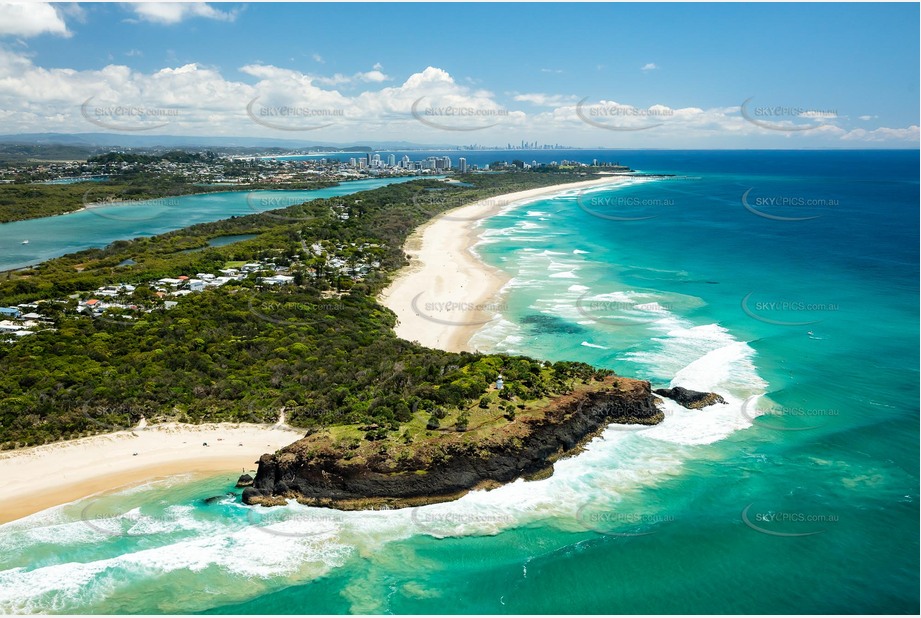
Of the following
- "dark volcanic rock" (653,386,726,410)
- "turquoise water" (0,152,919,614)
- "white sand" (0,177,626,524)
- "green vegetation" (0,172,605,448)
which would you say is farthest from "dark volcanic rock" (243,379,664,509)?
"dark volcanic rock" (653,386,726,410)

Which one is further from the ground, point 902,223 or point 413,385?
point 902,223

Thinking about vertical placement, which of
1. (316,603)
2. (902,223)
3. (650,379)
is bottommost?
(316,603)

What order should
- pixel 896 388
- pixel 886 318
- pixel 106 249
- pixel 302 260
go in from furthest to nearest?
pixel 106 249 → pixel 302 260 → pixel 886 318 → pixel 896 388

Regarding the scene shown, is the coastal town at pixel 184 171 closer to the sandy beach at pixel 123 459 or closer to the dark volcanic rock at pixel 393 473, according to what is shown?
the sandy beach at pixel 123 459

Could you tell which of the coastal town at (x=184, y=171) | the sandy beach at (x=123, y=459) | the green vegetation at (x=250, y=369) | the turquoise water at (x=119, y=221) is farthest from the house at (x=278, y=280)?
the coastal town at (x=184, y=171)

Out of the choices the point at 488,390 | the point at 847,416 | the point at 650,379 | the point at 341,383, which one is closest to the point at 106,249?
the point at 341,383

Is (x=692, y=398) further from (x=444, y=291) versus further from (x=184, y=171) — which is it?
(x=184, y=171)

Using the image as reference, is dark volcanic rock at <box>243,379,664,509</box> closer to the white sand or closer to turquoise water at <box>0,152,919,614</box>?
turquoise water at <box>0,152,919,614</box>

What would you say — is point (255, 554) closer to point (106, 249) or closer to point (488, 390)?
point (488, 390)
